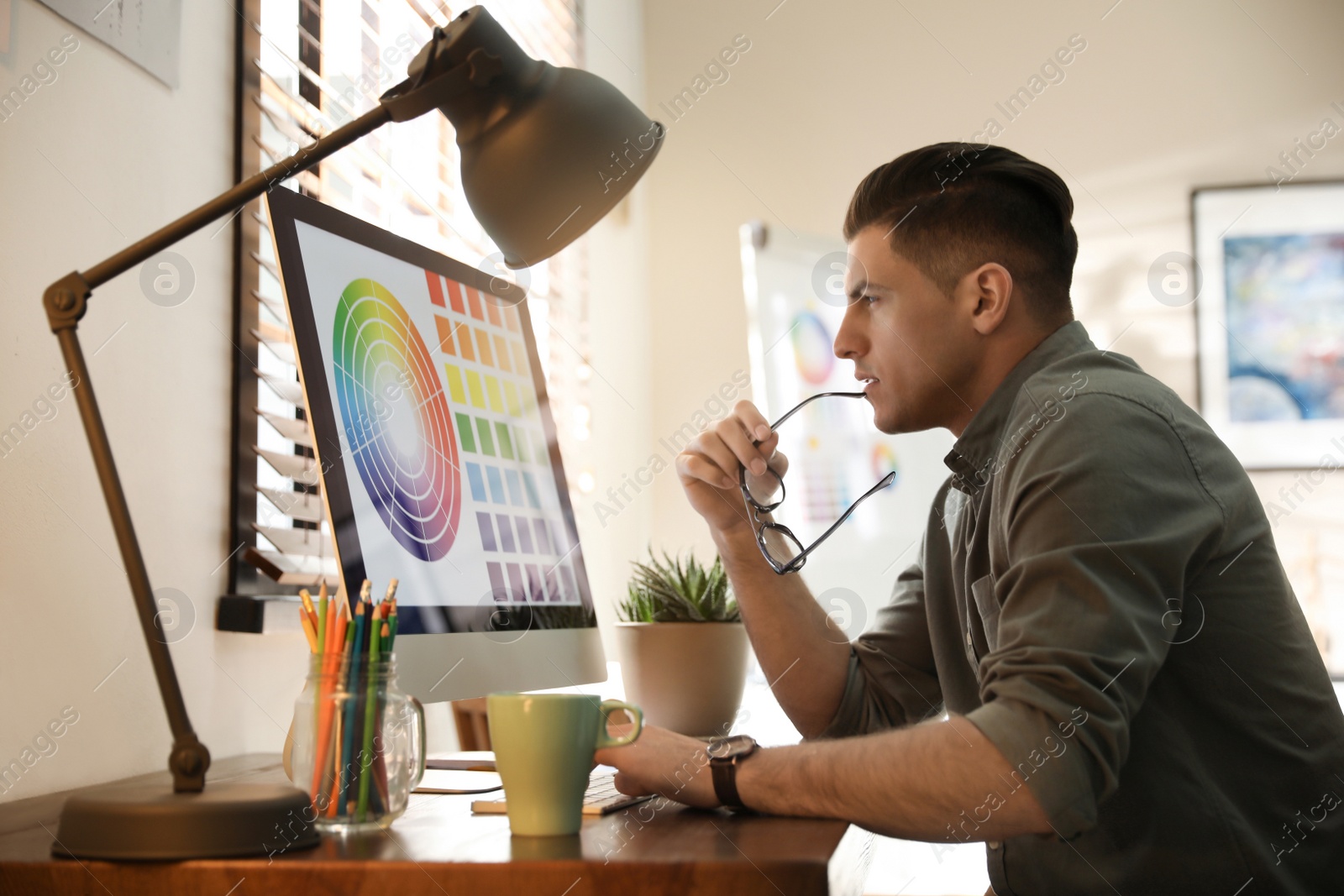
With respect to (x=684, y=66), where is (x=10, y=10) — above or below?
below

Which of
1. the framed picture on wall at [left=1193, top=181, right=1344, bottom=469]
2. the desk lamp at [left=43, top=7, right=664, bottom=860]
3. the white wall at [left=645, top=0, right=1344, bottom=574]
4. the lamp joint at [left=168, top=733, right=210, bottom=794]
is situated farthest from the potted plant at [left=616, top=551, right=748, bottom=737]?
the framed picture on wall at [left=1193, top=181, right=1344, bottom=469]

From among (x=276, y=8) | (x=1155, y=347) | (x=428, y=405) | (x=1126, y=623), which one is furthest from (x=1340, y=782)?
(x=1155, y=347)

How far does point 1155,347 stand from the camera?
301 cm

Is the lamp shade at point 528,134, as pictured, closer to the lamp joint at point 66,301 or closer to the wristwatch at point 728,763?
the lamp joint at point 66,301

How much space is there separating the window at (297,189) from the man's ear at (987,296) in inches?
31.1

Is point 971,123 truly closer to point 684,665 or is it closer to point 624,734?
point 684,665

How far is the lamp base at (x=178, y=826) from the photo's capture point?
0.60 metres

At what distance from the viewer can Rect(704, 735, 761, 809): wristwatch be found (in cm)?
77

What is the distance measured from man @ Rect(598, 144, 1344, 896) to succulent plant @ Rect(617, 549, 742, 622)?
3 centimetres

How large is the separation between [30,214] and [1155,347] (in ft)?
9.40

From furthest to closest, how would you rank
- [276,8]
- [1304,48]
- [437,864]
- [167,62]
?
[1304,48] → [276,8] → [167,62] → [437,864]

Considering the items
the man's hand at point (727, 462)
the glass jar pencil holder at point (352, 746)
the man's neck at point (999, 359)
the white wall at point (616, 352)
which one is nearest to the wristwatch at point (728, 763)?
the glass jar pencil holder at point (352, 746)

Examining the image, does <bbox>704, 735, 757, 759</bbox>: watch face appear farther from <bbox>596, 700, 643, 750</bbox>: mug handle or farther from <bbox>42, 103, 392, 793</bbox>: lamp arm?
<bbox>42, 103, 392, 793</bbox>: lamp arm

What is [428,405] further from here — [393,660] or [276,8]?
[276,8]
